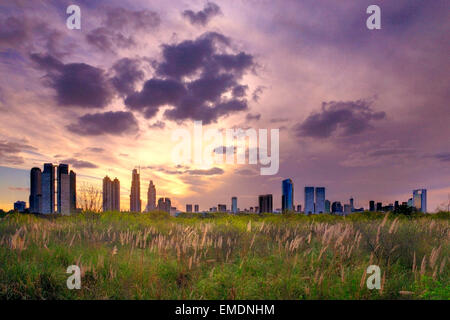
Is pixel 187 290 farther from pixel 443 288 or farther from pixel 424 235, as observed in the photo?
pixel 424 235

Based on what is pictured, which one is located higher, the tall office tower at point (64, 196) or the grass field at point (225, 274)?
the tall office tower at point (64, 196)

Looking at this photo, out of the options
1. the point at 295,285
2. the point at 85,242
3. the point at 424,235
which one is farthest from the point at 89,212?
the point at 424,235

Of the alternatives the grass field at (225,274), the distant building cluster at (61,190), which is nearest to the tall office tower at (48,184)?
the distant building cluster at (61,190)

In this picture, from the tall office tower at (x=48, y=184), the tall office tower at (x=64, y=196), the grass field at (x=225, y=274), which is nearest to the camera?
the grass field at (x=225, y=274)

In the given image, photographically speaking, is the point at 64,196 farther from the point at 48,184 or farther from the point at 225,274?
the point at 225,274

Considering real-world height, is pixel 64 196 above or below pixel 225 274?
above

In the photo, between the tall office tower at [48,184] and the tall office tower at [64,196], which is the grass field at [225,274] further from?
the tall office tower at [48,184]

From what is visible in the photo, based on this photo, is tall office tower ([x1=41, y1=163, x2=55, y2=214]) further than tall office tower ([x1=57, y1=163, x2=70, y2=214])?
Yes

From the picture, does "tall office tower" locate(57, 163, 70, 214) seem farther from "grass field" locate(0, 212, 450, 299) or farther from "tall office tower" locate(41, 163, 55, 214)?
"grass field" locate(0, 212, 450, 299)

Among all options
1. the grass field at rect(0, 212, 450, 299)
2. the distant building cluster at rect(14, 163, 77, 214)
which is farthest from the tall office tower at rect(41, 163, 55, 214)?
the grass field at rect(0, 212, 450, 299)

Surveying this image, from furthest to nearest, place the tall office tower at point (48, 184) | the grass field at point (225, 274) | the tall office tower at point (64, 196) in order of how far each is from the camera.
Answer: the tall office tower at point (48, 184) → the tall office tower at point (64, 196) → the grass field at point (225, 274)

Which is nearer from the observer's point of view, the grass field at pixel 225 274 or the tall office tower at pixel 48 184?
the grass field at pixel 225 274

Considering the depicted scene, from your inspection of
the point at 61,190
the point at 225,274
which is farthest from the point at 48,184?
the point at 225,274

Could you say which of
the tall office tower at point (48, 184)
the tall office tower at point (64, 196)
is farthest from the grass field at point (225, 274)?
the tall office tower at point (48, 184)
